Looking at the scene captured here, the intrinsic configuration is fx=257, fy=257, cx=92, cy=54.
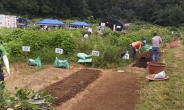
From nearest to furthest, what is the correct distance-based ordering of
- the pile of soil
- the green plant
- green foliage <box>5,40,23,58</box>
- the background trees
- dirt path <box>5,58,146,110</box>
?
the green plant < dirt path <box>5,58,146,110</box> < the pile of soil < green foliage <box>5,40,23,58</box> < the background trees

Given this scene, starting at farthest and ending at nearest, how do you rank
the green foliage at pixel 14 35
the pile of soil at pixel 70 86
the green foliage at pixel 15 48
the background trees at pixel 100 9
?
1. the background trees at pixel 100 9
2. the green foliage at pixel 14 35
3. the green foliage at pixel 15 48
4. the pile of soil at pixel 70 86

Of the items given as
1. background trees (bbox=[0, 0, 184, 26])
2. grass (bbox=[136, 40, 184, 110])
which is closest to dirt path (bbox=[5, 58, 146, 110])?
grass (bbox=[136, 40, 184, 110])

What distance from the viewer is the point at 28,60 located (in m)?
9.77

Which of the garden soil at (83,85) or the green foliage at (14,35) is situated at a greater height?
the green foliage at (14,35)

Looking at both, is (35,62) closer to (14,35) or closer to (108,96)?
(14,35)

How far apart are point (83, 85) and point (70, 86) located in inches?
17.1

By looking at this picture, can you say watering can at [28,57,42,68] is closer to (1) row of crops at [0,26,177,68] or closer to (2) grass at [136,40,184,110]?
(1) row of crops at [0,26,177,68]

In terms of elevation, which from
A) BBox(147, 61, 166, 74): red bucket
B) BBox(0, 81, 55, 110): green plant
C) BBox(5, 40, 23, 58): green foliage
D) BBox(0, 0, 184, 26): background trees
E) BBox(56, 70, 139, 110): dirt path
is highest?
BBox(0, 0, 184, 26): background trees

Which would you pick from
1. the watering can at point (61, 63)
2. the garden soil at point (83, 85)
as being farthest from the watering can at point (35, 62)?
the watering can at point (61, 63)

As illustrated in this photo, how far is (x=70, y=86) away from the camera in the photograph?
22.4 ft

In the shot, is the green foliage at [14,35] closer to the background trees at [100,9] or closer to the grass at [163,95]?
the grass at [163,95]

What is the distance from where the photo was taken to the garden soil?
18.4 feet

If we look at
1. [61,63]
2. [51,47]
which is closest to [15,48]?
[51,47]

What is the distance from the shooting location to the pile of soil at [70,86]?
236 inches
